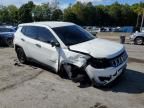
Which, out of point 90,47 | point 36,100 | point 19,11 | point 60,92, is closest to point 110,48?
point 90,47

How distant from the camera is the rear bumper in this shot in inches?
314

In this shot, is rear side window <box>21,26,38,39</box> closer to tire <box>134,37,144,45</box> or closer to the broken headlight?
the broken headlight

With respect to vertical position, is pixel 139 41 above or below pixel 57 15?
above

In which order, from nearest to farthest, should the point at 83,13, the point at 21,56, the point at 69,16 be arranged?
1. the point at 21,56
2. the point at 69,16
3. the point at 83,13

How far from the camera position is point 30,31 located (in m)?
Answer: 11.0

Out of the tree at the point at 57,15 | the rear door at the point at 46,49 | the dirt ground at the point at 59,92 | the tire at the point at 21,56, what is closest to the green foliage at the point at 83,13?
the tree at the point at 57,15

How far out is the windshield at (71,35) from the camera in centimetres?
933

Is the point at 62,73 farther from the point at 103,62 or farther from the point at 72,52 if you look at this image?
the point at 103,62

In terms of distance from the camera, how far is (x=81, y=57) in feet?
27.4

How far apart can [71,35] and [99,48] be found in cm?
152

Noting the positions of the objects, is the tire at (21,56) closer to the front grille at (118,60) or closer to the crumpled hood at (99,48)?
the crumpled hood at (99,48)

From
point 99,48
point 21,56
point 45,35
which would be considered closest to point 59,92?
point 99,48

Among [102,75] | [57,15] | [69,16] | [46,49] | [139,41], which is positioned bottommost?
[69,16]

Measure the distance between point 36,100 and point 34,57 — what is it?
3.39 m
